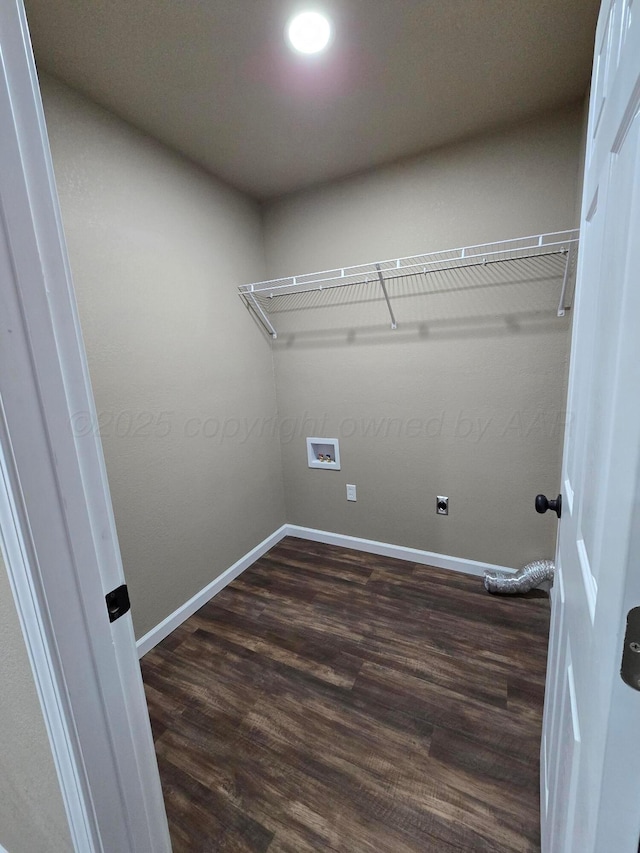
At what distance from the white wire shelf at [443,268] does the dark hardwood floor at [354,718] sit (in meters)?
1.66

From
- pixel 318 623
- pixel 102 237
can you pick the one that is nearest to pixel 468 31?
pixel 102 237

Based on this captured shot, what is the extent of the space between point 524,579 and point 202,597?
185cm

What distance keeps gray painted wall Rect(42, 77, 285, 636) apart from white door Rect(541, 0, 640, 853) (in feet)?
5.54

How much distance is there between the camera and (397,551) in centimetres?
242

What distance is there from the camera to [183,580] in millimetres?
1967

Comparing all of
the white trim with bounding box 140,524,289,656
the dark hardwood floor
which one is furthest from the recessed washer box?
the dark hardwood floor

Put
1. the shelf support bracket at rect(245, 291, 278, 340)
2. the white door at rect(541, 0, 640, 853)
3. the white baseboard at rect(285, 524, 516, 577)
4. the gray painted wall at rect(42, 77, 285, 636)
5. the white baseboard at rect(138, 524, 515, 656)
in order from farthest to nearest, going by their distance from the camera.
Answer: the shelf support bracket at rect(245, 291, 278, 340)
the white baseboard at rect(285, 524, 516, 577)
the white baseboard at rect(138, 524, 515, 656)
the gray painted wall at rect(42, 77, 285, 636)
the white door at rect(541, 0, 640, 853)

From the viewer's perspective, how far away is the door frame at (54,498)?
0.52m

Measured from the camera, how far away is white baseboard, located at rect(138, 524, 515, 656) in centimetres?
186

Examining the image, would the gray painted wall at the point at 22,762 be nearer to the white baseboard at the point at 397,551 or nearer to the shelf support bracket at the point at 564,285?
the white baseboard at the point at 397,551

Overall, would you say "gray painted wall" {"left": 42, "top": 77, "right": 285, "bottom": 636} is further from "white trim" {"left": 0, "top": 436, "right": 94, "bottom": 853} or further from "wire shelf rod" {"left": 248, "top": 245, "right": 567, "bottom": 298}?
"white trim" {"left": 0, "top": 436, "right": 94, "bottom": 853}

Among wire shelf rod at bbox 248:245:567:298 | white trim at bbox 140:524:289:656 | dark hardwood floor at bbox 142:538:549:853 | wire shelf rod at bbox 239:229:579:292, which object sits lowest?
dark hardwood floor at bbox 142:538:549:853

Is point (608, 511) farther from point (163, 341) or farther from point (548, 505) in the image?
point (163, 341)

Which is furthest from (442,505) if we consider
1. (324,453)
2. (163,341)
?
(163,341)
